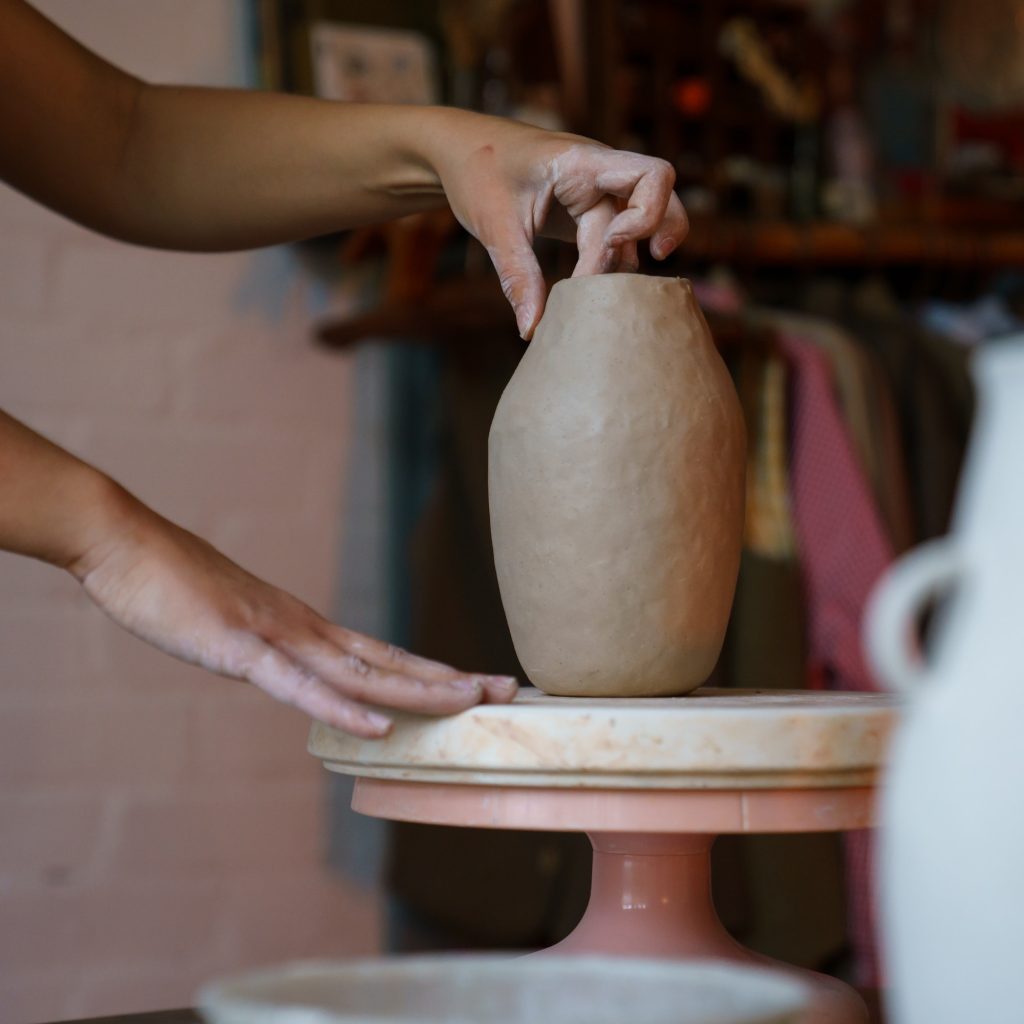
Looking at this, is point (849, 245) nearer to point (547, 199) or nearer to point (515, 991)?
point (547, 199)

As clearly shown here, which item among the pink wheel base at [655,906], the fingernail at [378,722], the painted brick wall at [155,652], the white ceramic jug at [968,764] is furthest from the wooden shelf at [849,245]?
the white ceramic jug at [968,764]

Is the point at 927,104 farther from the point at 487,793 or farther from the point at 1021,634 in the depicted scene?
the point at 1021,634

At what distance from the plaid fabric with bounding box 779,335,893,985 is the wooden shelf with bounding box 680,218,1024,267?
0.96 ft

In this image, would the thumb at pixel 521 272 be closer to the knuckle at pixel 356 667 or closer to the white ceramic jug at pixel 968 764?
the knuckle at pixel 356 667

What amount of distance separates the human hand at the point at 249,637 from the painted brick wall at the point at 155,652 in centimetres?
105

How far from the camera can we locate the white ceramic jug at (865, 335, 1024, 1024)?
435mm

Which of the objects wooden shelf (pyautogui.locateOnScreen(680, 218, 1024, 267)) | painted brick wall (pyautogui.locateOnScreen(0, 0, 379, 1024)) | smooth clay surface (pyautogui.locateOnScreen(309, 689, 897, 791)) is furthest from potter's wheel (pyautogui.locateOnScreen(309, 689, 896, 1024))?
wooden shelf (pyautogui.locateOnScreen(680, 218, 1024, 267))

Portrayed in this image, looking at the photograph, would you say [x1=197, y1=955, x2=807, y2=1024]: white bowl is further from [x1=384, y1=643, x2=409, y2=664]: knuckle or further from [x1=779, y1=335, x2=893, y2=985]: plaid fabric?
[x1=779, y1=335, x2=893, y2=985]: plaid fabric

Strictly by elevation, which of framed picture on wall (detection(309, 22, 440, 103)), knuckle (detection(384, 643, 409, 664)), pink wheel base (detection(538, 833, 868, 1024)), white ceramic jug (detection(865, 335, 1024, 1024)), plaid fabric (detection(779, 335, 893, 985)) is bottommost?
pink wheel base (detection(538, 833, 868, 1024))

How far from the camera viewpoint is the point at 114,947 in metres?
1.83

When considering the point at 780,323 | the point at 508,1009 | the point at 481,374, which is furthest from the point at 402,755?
the point at 780,323

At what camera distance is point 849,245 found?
2.08 metres

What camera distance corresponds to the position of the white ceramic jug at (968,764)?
43 cm

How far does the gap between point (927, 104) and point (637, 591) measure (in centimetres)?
173
